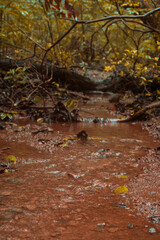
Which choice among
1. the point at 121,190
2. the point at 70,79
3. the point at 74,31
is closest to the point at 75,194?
the point at 121,190

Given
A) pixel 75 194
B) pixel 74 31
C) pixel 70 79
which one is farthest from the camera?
pixel 74 31

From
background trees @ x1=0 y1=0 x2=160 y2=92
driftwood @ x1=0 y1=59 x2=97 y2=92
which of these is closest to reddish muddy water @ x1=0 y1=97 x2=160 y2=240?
background trees @ x1=0 y1=0 x2=160 y2=92

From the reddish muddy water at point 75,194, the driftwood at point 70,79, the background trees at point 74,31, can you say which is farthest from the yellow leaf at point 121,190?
the driftwood at point 70,79

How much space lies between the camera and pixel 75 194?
162 centimetres

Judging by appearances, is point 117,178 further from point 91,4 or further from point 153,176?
point 91,4

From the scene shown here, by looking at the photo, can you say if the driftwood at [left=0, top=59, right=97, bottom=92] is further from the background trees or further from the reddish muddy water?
the reddish muddy water

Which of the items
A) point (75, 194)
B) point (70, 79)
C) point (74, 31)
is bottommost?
point (75, 194)

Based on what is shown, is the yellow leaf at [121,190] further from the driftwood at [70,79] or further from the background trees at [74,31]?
the driftwood at [70,79]

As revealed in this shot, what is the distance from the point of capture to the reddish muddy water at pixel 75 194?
1.13m

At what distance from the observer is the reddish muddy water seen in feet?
3.72

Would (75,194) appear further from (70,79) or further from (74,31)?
(74,31)

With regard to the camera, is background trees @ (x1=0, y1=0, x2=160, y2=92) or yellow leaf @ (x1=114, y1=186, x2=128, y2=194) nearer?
yellow leaf @ (x1=114, y1=186, x2=128, y2=194)

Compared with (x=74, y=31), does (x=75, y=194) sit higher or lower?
lower

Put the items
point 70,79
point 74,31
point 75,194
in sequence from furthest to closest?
Answer: point 74,31, point 70,79, point 75,194
